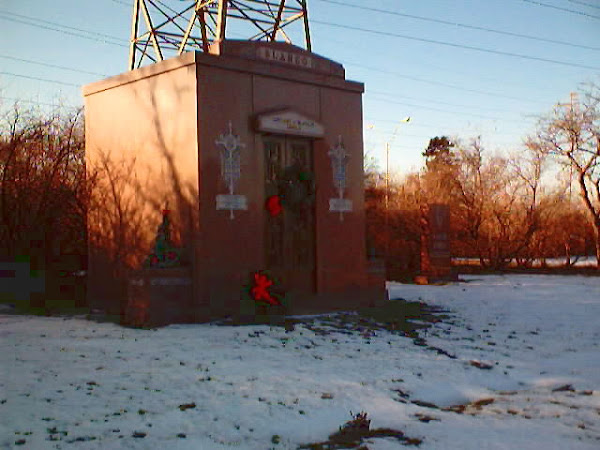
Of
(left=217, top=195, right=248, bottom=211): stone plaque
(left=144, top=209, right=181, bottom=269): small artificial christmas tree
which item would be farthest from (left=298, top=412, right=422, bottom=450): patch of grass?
(left=217, top=195, right=248, bottom=211): stone plaque

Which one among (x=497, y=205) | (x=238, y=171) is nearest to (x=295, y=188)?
(x=238, y=171)

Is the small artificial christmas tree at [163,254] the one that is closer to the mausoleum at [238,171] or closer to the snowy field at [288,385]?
the mausoleum at [238,171]

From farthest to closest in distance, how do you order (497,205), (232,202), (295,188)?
1. (497,205)
2. (295,188)
3. (232,202)

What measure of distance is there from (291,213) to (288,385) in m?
6.35

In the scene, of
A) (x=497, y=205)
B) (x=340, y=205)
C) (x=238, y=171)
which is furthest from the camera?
(x=497, y=205)

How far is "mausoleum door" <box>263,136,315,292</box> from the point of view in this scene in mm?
13477

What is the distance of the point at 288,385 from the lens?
7.82 metres

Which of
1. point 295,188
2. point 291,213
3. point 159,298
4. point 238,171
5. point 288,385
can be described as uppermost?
point 238,171

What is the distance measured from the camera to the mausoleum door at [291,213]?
13.5 m

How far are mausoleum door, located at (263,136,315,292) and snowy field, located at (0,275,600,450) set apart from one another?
1683 millimetres

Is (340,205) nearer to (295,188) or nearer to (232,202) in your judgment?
(295,188)

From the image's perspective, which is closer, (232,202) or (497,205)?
(232,202)

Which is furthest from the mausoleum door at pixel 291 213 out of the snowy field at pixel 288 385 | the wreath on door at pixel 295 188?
the snowy field at pixel 288 385

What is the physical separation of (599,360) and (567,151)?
98.2 ft
